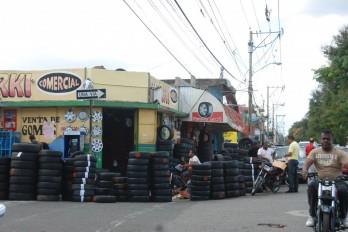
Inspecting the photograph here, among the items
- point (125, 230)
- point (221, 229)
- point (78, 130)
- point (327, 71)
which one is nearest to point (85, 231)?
point (125, 230)

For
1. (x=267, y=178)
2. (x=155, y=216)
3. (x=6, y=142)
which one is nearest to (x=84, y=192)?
(x=155, y=216)

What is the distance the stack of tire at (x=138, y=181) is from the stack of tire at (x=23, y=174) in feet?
8.47

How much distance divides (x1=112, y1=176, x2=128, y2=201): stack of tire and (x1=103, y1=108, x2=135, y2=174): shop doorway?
7034 mm

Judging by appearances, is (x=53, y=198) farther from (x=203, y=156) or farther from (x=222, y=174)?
(x=203, y=156)

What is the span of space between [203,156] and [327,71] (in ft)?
28.3

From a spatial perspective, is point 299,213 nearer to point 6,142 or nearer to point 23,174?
point 23,174

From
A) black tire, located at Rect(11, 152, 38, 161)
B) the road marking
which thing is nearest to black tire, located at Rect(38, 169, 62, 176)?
black tire, located at Rect(11, 152, 38, 161)

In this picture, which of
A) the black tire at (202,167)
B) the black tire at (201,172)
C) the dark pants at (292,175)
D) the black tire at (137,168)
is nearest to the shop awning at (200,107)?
the dark pants at (292,175)

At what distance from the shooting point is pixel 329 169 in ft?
31.8

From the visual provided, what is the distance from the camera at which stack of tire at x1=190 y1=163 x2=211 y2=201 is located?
17531 mm

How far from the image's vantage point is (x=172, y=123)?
27016 mm

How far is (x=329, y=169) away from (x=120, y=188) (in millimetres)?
7992

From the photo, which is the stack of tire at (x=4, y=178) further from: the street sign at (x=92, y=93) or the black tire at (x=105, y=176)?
the street sign at (x=92, y=93)

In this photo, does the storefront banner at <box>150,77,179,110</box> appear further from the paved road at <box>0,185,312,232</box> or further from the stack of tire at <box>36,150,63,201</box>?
the paved road at <box>0,185,312,232</box>
